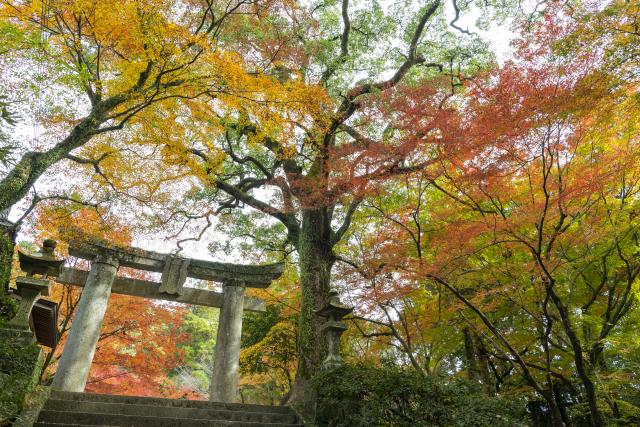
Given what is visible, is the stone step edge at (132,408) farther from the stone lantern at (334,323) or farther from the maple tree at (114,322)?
the maple tree at (114,322)

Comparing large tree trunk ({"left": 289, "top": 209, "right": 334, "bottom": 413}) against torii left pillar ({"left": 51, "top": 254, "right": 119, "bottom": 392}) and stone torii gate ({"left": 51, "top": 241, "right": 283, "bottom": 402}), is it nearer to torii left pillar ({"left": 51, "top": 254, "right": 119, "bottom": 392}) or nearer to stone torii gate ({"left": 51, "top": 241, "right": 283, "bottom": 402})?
stone torii gate ({"left": 51, "top": 241, "right": 283, "bottom": 402})

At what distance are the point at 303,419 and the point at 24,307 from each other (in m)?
5.02

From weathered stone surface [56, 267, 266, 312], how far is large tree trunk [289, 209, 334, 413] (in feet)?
8.18

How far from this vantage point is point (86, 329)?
34.0 feet

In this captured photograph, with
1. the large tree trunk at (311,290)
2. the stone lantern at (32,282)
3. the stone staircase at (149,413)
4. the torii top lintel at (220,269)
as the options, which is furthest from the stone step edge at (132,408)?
the torii top lintel at (220,269)

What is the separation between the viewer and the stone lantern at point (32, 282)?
648cm

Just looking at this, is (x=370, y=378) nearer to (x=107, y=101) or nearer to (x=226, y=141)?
(x=107, y=101)

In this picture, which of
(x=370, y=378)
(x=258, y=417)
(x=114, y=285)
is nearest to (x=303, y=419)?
(x=258, y=417)

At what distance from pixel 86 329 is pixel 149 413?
4.39 metres

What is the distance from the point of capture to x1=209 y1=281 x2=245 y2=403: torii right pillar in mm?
10727

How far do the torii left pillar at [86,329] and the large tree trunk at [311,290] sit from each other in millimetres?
5144

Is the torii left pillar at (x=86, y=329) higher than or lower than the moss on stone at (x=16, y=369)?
higher

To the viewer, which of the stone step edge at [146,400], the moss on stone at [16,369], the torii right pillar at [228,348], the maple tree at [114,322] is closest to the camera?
the moss on stone at [16,369]

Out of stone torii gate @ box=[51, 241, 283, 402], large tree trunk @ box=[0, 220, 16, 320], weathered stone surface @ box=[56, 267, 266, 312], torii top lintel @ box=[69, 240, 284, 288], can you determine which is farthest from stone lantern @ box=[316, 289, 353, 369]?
large tree trunk @ box=[0, 220, 16, 320]
